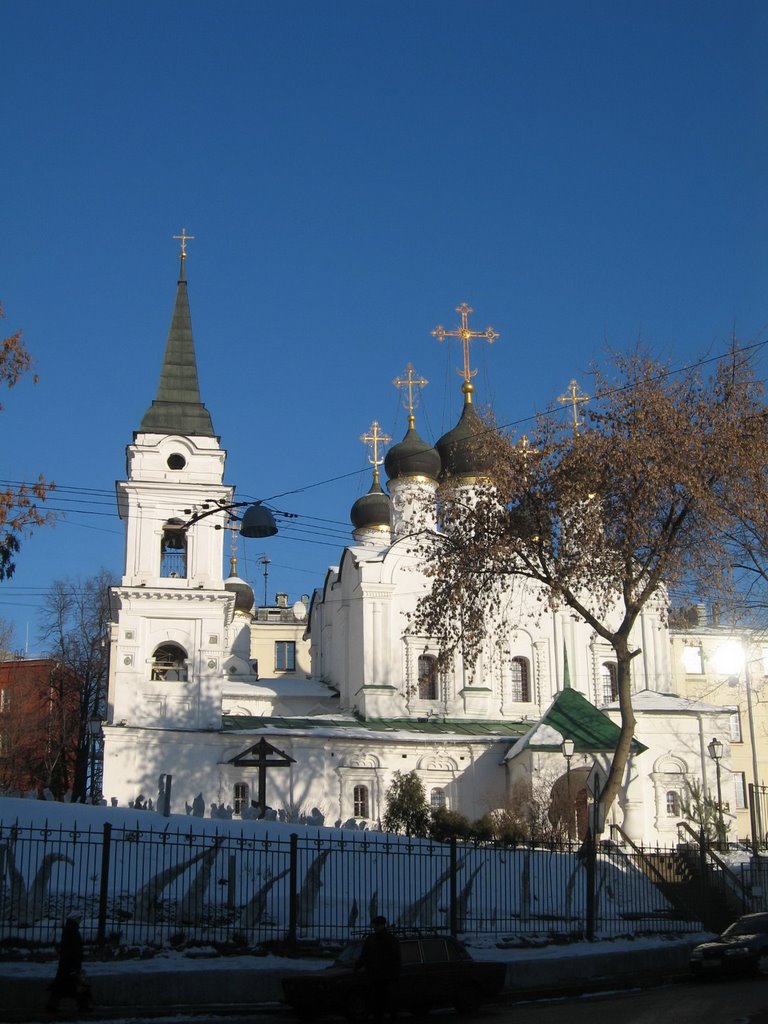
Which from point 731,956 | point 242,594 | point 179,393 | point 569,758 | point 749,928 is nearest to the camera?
point 731,956

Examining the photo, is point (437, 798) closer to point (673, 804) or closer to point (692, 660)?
point (673, 804)

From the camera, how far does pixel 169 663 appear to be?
125 ft

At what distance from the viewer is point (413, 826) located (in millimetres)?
32156

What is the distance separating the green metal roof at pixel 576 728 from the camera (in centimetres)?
3603

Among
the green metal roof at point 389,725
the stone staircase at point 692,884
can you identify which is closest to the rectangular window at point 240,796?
the green metal roof at point 389,725

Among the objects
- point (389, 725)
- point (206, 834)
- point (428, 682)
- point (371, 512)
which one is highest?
point (371, 512)

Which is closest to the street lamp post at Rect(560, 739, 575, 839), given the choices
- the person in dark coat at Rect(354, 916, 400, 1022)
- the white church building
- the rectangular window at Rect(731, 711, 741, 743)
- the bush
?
the white church building

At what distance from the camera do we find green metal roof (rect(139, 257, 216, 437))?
39750mm

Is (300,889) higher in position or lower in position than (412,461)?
lower

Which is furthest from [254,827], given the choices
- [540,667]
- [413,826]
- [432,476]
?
[432,476]

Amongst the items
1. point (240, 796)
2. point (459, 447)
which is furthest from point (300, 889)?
point (459, 447)

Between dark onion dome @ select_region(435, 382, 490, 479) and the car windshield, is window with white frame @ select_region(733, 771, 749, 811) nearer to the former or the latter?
dark onion dome @ select_region(435, 382, 490, 479)

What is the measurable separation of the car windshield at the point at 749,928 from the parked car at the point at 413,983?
182 inches

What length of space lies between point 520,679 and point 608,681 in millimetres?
3034
